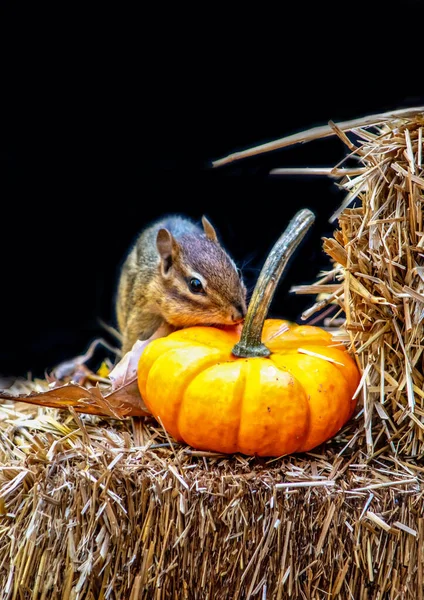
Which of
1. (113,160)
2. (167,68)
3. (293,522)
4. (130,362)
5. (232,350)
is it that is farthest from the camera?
(113,160)

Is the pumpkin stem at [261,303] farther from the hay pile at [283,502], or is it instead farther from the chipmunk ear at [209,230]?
the chipmunk ear at [209,230]

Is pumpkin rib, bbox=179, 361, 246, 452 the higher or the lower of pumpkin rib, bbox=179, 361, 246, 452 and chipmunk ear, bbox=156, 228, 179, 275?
the lower

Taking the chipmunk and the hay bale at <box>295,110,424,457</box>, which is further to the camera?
the chipmunk

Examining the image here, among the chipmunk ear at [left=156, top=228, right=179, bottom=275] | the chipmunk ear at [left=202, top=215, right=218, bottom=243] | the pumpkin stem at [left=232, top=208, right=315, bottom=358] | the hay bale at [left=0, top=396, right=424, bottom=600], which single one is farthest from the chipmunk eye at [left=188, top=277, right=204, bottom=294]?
the hay bale at [left=0, top=396, right=424, bottom=600]

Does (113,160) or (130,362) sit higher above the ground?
(113,160)

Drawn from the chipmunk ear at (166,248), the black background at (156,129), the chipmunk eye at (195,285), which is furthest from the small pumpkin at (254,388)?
the black background at (156,129)

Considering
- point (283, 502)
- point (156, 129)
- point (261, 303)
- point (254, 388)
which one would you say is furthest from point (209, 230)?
point (283, 502)

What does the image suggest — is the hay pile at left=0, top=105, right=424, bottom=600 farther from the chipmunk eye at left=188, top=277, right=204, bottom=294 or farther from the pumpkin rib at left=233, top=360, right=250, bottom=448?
the chipmunk eye at left=188, top=277, right=204, bottom=294

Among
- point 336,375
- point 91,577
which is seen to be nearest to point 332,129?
point 336,375

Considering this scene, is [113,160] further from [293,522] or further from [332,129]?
[293,522]
